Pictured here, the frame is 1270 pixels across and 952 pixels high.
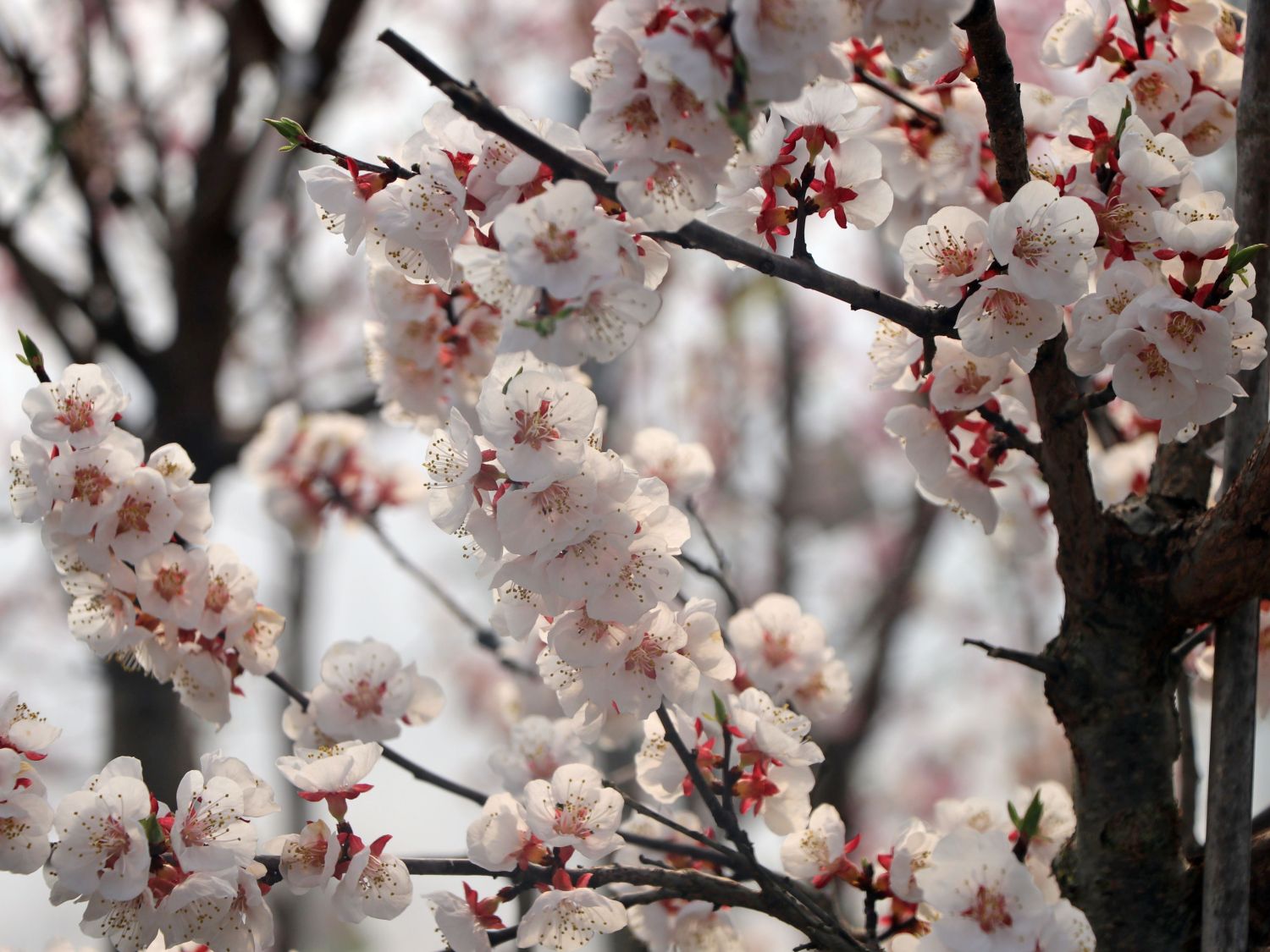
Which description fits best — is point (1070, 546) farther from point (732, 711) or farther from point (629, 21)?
point (629, 21)

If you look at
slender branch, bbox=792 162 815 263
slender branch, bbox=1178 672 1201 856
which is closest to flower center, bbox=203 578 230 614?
slender branch, bbox=792 162 815 263

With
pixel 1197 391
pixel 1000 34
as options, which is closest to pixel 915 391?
pixel 1197 391

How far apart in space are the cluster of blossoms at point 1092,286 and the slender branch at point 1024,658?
251mm

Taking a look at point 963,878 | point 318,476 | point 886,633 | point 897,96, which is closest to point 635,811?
point 963,878

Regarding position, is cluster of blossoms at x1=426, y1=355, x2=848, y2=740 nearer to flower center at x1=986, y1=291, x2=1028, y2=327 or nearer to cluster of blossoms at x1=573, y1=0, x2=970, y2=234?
cluster of blossoms at x1=573, y1=0, x2=970, y2=234

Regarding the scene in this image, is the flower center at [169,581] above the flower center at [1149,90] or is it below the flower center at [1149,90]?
below

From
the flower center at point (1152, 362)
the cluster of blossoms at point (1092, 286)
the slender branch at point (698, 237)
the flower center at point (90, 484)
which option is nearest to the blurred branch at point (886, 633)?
the cluster of blossoms at point (1092, 286)

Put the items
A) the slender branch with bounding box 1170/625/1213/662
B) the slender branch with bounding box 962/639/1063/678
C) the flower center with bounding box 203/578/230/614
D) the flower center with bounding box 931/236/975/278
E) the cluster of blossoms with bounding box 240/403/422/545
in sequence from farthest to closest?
1. the cluster of blossoms with bounding box 240/403/422/545
2. the flower center with bounding box 203/578/230/614
3. the slender branch with bounding box 1170/625/1213/662
4. the slender branch with bounding box 962/639/1063/678
5. the flower center with bounding box 931/236/975/278

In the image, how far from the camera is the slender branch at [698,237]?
963 millimetres

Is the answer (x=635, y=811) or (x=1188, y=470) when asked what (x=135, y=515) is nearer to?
(x=635, y=811)


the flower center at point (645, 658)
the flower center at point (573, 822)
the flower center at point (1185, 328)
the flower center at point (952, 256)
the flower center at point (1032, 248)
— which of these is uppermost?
the flower center at point (952, 256)

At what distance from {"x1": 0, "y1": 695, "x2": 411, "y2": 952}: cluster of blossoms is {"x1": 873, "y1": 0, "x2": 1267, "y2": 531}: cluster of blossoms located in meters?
0.86

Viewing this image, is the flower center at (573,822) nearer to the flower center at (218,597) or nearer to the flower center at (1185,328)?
the flower center at (218,597)

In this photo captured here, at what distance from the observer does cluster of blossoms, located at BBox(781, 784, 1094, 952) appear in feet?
3.71
